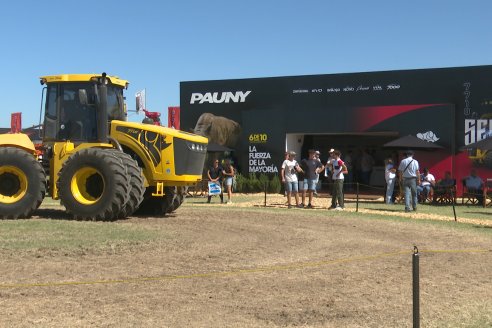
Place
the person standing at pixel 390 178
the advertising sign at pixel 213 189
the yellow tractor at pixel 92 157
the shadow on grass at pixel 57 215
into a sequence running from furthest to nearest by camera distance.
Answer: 1. the person standing at pixel 390 178
2. the advertising sign at pixel 213 189
3. the shadow on grass at pixel 57 215
4. the yellow tractor at pixel 92 157

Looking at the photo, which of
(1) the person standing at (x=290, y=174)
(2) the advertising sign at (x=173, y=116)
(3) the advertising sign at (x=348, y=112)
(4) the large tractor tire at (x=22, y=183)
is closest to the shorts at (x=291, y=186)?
(1) the person standing at (x=290, y=174)

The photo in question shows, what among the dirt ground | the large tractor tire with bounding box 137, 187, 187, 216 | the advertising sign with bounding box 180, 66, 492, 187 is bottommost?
the dirt ground

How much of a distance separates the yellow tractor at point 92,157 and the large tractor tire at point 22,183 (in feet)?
0.06

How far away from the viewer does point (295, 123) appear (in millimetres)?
25406

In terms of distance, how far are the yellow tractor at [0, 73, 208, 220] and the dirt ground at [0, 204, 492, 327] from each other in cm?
163

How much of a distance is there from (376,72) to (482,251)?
50.7ft

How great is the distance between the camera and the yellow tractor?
11.8 meters

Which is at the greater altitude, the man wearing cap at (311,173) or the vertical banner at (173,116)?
the vertical banner at (173,116)

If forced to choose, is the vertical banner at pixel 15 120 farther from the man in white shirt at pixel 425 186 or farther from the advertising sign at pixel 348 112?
the man in white shirt at pixel 425 186

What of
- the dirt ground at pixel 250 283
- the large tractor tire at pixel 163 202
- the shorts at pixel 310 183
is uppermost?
the shorts at pixel 310 183

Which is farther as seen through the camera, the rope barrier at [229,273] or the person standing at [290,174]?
the person standing at [290,174]

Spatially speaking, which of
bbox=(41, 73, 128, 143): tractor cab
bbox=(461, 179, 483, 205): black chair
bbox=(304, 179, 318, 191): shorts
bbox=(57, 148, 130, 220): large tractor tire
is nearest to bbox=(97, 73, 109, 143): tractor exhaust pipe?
bbox=(41, 73, 128, 143): tractor cab

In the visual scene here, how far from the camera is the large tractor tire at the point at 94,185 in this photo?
11.6 meters

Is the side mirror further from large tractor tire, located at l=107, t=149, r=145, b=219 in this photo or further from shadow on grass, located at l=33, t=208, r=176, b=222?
shadow on grass, located at l=33, t=208, r=176, b=222
